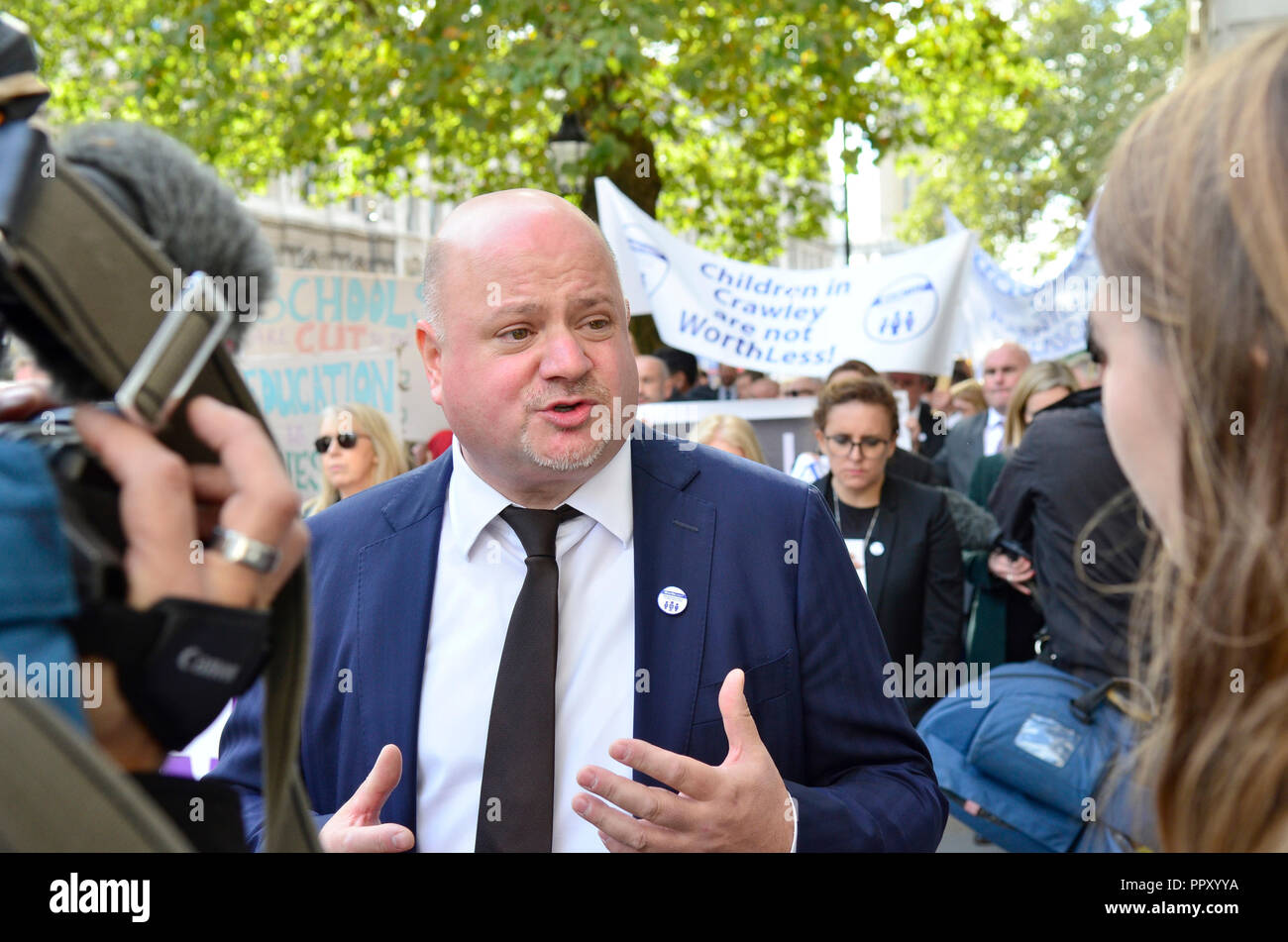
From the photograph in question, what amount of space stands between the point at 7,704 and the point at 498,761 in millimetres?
1319

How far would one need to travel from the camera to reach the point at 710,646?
223 cm

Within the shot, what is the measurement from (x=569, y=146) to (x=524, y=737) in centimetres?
1011

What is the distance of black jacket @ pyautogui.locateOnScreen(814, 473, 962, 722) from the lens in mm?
5699

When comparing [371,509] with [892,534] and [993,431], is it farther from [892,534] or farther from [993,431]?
[993,431]

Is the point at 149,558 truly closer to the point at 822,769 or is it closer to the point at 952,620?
the point at 822,769

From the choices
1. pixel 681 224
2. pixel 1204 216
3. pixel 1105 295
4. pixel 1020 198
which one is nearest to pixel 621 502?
pixel 1105 295

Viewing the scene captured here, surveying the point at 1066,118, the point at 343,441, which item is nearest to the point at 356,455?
the point at 343,441

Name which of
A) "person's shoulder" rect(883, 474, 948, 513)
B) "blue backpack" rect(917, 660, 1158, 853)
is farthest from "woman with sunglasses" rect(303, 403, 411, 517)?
"blue backpack" rect(917, 660, 1158, 853)

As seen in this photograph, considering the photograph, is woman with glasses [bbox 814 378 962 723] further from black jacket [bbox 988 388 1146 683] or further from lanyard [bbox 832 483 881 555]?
black jacket [bbox 988 388 1146 683]

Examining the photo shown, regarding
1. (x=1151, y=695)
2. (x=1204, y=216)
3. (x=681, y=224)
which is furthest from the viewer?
(x=681, y=224)

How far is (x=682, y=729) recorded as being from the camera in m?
2.18

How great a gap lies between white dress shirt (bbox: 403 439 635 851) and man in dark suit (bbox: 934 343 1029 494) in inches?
279
